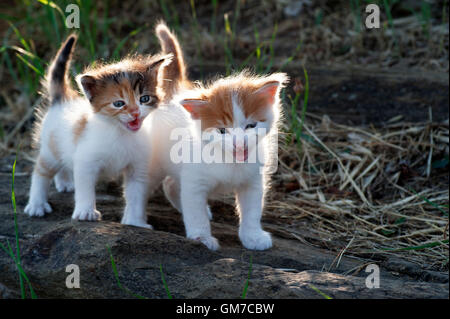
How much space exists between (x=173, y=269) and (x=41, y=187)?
4.08 feet

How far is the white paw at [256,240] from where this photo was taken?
263 cm

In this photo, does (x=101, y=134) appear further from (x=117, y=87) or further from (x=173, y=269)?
(x=173, y=269)

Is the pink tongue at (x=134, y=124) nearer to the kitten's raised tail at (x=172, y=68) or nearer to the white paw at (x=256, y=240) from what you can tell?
the kitten's raised tail at (x=172, y=68)

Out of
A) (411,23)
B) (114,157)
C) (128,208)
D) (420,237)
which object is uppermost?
(411,23)

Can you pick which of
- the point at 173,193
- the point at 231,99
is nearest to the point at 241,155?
the point at 231,99

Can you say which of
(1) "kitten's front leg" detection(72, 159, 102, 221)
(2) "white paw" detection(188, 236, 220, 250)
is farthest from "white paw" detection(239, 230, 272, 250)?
(1) "kitten's front leg" detection(72, 159, 102, 221)

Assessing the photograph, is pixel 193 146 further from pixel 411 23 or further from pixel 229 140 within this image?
pixel 411 23

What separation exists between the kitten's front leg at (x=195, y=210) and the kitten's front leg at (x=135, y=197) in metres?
0.28

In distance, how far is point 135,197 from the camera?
282 centimetres

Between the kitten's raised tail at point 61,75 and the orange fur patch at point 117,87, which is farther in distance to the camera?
the kitten's raised tail at point 61,75

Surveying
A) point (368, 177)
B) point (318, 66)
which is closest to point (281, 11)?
point (318, 66)

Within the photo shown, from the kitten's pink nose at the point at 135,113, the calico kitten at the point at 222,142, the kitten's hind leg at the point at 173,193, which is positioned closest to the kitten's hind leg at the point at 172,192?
the kitten's hind leg at the point at 173,193
